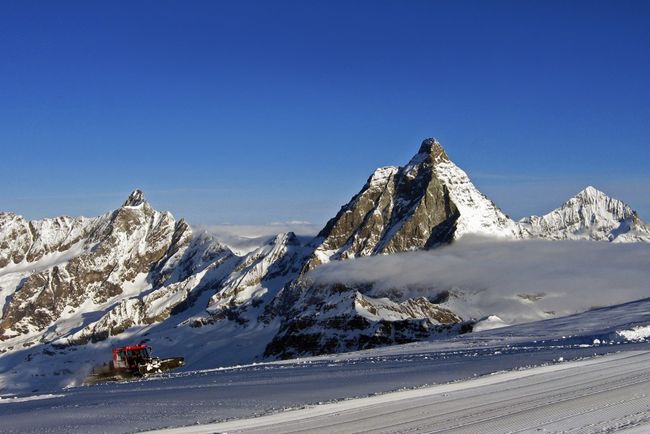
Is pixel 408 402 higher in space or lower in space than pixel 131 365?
higher

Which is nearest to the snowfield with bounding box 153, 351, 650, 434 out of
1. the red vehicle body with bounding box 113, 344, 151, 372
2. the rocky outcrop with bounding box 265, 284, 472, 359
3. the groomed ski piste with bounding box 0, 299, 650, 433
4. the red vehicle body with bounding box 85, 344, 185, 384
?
the groomed ski piste with bounding box 0, 299, 650, 433

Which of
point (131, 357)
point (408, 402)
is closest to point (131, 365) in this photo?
→ point (131, 357)

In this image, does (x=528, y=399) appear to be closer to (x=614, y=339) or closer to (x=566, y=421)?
(x=566, y=421)

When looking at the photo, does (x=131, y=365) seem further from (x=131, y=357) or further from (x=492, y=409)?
(x=492, y=409)

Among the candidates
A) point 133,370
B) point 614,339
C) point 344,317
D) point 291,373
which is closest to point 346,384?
point 291,373

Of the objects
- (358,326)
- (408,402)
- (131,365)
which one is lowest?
(131,365)

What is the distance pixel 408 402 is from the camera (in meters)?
17.9

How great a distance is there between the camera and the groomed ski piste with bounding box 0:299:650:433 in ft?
50.1

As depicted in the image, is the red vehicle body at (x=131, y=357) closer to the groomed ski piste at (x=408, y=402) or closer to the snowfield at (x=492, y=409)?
the groomed ski piste at (x=408, y=402)

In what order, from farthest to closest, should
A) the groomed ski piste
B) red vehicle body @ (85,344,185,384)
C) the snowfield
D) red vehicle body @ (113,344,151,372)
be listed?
red vehicle body @ (113,344,151,372), red vehicle body @ (85,344,185,384), the groomed ski piste, the snowfield

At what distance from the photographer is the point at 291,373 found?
29.7 m

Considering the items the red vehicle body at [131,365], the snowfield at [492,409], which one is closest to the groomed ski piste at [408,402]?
the snowfield at [492,409]

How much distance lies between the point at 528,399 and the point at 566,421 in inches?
102

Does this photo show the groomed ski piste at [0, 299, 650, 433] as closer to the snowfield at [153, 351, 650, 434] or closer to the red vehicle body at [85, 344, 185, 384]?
the snowfield at [153, 351, 650, 434]
